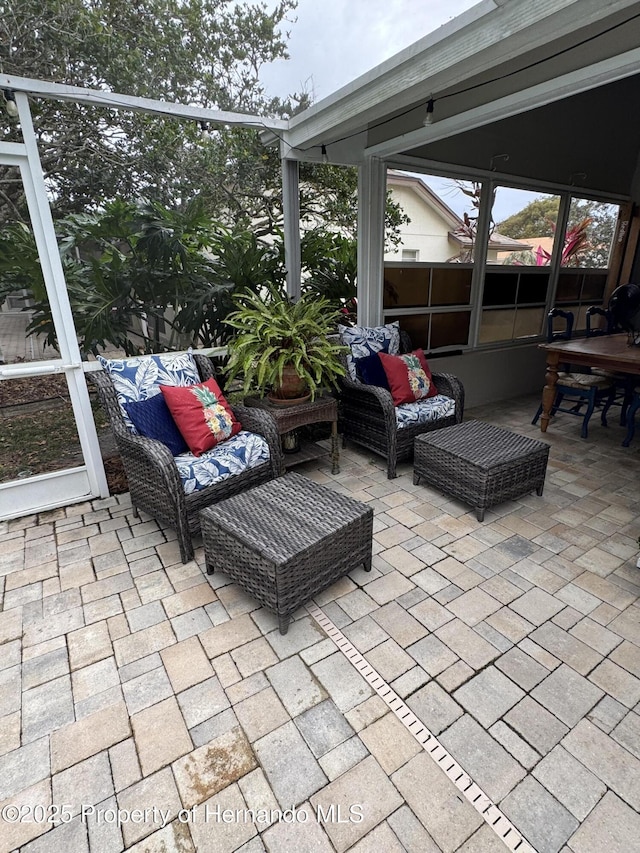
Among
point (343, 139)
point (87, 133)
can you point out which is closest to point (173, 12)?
point (87, 133)

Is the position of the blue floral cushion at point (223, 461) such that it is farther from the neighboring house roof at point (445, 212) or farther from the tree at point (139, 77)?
the neighboring house roof at point (445, 212)

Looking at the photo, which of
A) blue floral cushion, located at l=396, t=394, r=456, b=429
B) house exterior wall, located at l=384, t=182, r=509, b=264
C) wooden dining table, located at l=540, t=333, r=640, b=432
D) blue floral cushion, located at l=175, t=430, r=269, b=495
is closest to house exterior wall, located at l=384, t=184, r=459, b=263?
house exterior wall, located at l=384, t=182, r=509, b=264

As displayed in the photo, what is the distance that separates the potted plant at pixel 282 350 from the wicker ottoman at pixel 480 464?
0.87m

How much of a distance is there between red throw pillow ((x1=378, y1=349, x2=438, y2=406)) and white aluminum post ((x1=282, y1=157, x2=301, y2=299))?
1.00 metres

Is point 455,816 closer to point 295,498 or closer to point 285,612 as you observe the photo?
point 285,612

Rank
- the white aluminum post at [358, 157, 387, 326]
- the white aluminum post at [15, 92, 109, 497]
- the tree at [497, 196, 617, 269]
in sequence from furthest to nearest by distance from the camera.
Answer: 1. the tree at [497, 196, 617, 269]
2. the white aluminum post at [358, 157, 387, 326]
3. the white aluminum post at [15, 92, 109, 497]

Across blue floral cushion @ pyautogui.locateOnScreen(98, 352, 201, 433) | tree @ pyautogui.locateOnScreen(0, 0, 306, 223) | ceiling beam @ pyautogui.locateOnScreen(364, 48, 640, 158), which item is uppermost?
tree @ pyautogui.locateOnScreen(0, 0, 306, 223)

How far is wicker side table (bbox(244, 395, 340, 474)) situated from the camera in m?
3.03

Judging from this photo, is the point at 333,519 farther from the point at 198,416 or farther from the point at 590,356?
the point at 590,356

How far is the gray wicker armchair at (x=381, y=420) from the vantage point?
320 cm

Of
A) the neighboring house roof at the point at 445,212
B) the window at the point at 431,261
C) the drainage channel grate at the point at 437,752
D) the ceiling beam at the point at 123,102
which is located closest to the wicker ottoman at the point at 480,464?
the drainage channel grate at the point at 437,752

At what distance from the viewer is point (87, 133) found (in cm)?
465

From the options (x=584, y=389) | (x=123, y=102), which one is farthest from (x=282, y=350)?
(x=584, y=389)

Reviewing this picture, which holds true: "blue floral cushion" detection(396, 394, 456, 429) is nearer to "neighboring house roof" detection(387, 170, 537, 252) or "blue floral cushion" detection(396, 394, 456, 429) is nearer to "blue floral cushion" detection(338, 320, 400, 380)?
A: "blue floral cushion" detection(338, 320, 400, 380)
